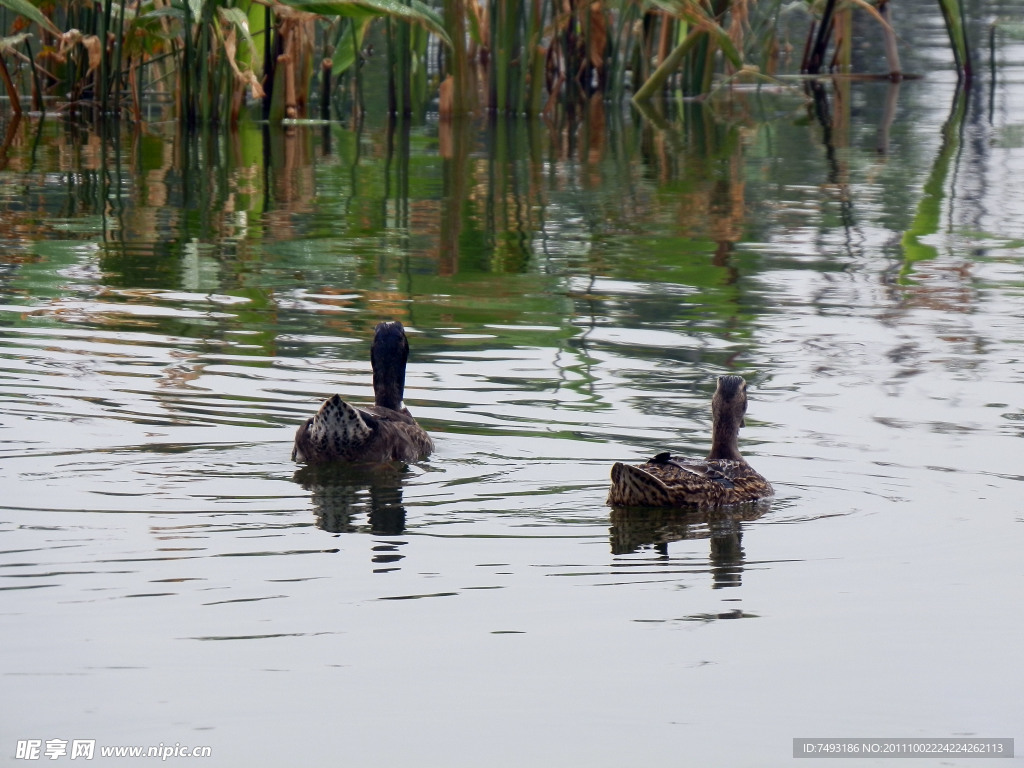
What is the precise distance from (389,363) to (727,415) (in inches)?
60.1

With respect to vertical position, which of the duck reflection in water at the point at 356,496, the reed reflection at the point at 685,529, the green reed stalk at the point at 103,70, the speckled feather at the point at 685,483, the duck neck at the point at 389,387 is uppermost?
the green reed stalk at the point at 103,70

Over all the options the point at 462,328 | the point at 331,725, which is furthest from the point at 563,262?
the point at 331,725

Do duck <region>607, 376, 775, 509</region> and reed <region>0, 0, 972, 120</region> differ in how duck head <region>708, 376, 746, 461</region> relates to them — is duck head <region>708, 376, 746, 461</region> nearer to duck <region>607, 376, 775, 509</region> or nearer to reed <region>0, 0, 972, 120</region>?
duck <region>607, 376, 775, 509</region>

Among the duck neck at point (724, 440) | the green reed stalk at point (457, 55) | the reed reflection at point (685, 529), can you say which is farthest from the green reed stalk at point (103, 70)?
the reed reflection at point (685, 529)

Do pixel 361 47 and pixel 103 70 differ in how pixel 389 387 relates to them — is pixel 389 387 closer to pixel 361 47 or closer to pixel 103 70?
pixel 103 70

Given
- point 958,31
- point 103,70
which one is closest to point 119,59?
point 103,70

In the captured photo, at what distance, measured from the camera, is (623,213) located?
1411 cm

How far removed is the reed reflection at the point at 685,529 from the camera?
6.06 m

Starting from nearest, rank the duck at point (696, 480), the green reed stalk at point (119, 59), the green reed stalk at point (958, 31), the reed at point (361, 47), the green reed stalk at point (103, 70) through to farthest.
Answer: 1. the duck at point (696, 480)
2. the green reed stalk at point (119, 59)
3. the reed at point (361, 47)
4. the green reed stalk at point (103, 70)
5. the green reed stalk at point (958, 31)

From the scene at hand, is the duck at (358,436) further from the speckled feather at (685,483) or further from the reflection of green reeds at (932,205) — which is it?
the reflection of green reeds at (932,205)

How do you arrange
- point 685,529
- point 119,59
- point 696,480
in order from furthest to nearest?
point 119,59 → point 696,480 → point 685,529

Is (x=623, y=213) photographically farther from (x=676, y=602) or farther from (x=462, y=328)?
(x=676, y=602)

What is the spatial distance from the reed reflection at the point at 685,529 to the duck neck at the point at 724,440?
1.42ft

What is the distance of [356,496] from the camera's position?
22.6ft
